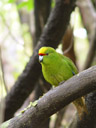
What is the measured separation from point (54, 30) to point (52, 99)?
121cm

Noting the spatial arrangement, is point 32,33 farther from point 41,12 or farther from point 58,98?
point 58,98

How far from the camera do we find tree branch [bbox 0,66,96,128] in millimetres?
1681

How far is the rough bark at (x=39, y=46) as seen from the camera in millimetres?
2664

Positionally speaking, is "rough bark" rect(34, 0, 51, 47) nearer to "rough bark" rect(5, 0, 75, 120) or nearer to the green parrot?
"rough bark" rect(5, 0, 75, 120)

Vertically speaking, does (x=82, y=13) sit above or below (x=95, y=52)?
above

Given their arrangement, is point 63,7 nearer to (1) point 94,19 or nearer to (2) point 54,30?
(2) point 54,30

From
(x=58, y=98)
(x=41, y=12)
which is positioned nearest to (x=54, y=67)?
(x=58, y=98)

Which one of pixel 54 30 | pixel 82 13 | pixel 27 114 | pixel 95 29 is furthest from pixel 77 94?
pixel 82 13

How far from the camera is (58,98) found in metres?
1.76

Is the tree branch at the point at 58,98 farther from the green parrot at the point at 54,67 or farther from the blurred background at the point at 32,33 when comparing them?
the green parrot at the point at 54,67

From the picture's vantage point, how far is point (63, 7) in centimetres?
262

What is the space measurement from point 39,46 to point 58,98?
1.31m

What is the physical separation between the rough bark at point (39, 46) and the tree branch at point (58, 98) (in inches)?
42.8

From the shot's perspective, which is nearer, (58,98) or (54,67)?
(58,98)
